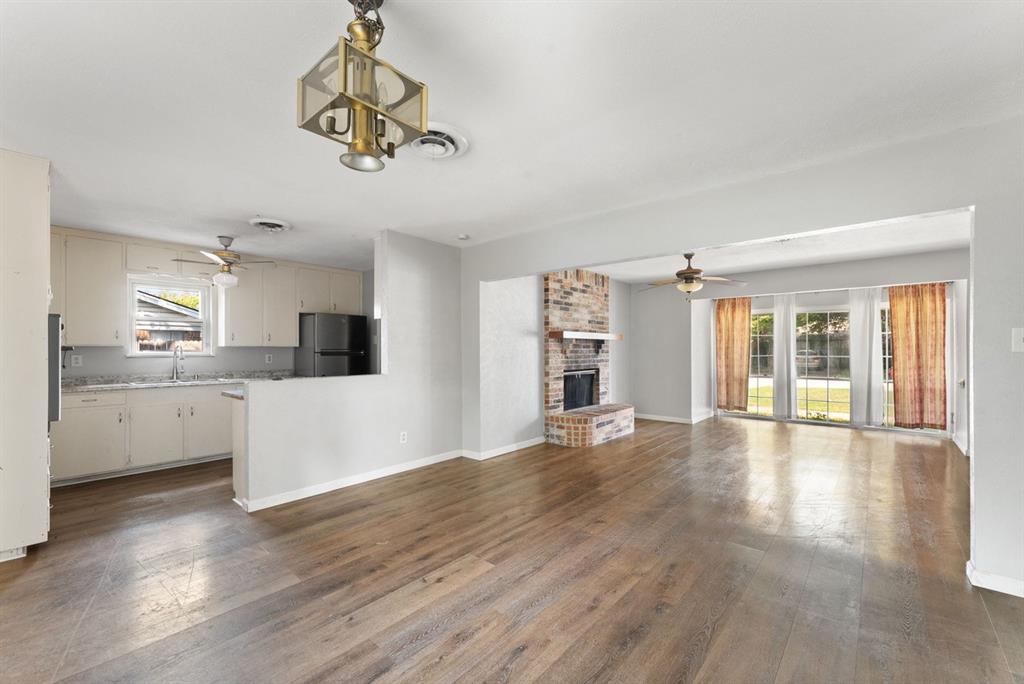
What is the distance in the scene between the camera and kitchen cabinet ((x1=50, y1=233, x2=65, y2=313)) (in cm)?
419

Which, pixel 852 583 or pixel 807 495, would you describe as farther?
pixel 807 495

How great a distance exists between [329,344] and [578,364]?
3540 mm

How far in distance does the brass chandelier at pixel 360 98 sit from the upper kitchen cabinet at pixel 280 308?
4.85 meters

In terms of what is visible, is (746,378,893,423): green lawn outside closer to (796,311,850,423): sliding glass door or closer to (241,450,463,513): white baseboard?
(796,311,850,423): sliding glass door

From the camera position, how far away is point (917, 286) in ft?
20.1

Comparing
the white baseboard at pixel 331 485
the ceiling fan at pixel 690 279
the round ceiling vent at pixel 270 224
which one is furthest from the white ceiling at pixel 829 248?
the round ceiling vent at pixel 270 224

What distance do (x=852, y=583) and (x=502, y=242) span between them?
3826 mm

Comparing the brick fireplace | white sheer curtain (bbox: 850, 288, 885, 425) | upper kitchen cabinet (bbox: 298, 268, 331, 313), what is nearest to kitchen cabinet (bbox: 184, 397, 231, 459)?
upper kitchen cabinet (bbox: 298, 268, 331, 313)

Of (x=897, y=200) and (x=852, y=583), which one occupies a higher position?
(x=897, y=200)

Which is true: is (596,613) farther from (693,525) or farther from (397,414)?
(397,414)

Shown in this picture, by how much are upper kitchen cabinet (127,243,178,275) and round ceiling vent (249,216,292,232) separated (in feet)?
5.12

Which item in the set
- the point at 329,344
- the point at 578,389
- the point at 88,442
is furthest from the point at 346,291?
the point at 578,389

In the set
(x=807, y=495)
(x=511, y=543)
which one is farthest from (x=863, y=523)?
(x=511, y=543)

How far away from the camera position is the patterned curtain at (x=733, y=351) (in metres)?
7.56
